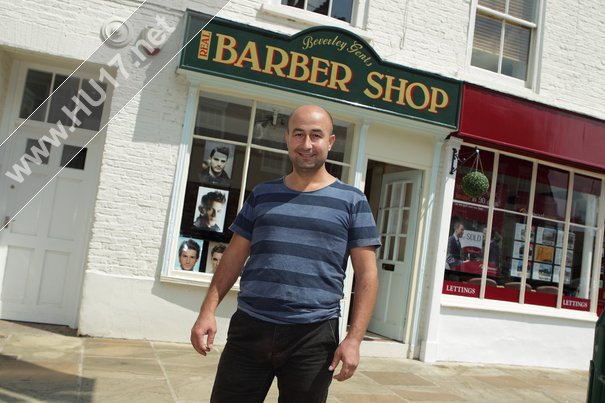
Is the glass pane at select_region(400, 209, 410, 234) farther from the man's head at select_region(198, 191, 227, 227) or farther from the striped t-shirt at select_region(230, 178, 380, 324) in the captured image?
the striped t-shirt at select_region(230, 178, 380, 324)

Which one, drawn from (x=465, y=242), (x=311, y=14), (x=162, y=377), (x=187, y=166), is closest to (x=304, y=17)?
(x=311, y=14)

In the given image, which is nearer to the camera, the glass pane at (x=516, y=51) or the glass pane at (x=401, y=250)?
the glass pane at (x=401, y=250)

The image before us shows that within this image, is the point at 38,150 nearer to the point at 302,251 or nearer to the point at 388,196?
the point at 388,196

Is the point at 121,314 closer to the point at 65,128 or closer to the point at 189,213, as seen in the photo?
the point at 189,213

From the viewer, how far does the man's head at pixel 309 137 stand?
2.47 meters

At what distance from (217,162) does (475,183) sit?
133 inches

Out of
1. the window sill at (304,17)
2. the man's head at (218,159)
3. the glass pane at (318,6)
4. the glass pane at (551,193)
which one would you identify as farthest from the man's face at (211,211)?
the glass pane at (551,193)

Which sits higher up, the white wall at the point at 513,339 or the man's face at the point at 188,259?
the man's face at the point at 188,259

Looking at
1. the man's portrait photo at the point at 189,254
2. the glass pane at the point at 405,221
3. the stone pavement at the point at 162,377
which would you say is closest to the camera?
the stone pavement at the point at 162,377

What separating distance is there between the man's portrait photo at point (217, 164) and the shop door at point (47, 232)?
140 cm

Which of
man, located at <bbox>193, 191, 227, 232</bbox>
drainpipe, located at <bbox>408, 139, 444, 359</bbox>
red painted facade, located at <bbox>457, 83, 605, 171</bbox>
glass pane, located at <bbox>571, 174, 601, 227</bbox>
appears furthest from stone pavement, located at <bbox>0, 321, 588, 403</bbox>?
red painted facade, located at <bbox>457, 83, 605, 171</bbox>

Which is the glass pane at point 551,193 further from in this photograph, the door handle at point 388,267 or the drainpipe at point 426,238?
the door handle at point 388,267

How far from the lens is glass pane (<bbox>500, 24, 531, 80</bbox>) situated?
821 centimetres

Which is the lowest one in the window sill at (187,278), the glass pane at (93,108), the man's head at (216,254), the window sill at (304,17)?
the window sill at (187,278)
